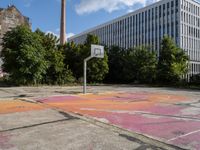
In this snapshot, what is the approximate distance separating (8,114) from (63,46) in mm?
27097

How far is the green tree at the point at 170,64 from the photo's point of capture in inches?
1323

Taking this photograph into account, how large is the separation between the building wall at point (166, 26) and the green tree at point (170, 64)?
27.5 meters

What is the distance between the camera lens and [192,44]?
Result: 74.7 meters

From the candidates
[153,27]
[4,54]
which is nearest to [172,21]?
[153,27]

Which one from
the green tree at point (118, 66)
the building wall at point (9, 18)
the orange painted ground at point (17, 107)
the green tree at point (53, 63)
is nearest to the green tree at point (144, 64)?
the green tree at point (118, 66)

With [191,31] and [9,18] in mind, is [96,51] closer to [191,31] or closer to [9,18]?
[9,18]

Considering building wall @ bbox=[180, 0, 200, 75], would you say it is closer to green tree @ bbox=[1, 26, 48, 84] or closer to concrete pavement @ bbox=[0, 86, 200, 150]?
→ green tree @ bbox=[1, 26, 48, 84]

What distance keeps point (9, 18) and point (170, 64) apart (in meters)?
36.2

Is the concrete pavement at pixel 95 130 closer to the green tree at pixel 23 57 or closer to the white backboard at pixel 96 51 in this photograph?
the white backboard at pixel 96 51

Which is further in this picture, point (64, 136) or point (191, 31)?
point (191, 31)

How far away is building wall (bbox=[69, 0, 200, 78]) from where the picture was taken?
6994 cm

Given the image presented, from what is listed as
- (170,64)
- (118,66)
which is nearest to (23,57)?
(118,66)

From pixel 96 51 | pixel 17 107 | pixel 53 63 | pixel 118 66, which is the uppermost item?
pixel 96 51

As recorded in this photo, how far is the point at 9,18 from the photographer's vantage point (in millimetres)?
50969
